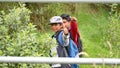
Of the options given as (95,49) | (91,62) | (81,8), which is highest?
(91,62)

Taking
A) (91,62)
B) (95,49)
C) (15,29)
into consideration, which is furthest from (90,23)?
(91,62)

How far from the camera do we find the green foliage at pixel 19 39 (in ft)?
11.5

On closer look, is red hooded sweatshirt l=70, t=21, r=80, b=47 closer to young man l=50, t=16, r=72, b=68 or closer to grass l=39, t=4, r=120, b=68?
young man l=50, t=16, r=72, b=68

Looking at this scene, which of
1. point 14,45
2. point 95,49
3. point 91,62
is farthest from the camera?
point 95,49

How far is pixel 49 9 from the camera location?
8.82 metres

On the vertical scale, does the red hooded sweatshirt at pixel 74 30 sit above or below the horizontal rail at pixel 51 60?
below

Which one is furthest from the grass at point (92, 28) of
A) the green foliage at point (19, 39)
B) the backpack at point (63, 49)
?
the green foliage at point (19, 39)

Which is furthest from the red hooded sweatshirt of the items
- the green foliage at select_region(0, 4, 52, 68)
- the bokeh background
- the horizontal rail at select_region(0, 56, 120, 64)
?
the horizontal rail at select_region(0, 56, 120, 64)

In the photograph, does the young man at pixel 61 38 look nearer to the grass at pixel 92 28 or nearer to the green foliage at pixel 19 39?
the green foliage at pixel 19 39

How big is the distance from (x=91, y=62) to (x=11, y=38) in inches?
76.7

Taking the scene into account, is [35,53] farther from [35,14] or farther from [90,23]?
[90,23]

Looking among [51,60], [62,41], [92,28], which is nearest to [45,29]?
[92,28]

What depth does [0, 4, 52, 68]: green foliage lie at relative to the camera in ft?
11.5

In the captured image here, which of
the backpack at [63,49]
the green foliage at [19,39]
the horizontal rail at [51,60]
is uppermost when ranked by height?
the horizontal rail at [51,60]
